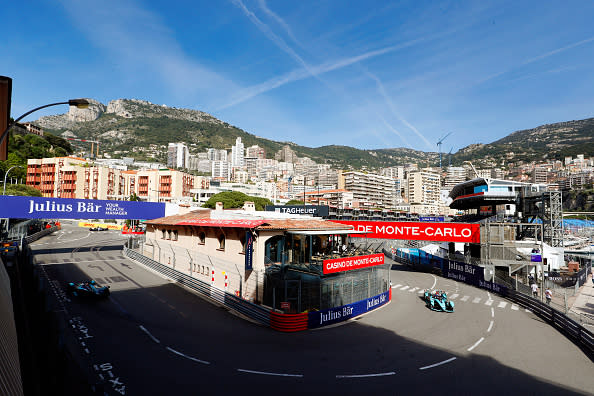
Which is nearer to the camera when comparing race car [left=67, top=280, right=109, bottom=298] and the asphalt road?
the asphalt road

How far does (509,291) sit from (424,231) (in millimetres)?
10597

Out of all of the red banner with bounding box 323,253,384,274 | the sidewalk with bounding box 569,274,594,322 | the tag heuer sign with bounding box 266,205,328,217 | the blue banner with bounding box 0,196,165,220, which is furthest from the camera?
the tag heuer sign with bounding box 266,205,328,217

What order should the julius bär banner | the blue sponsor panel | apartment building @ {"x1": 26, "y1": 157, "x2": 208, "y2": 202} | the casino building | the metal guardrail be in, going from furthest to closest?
apartment building @ {"x1": 26, "y1": 157, "x2": 208, "y2": 202} → the julius bär banner → the casino building → the metal guardrail → the blue sponsor panel

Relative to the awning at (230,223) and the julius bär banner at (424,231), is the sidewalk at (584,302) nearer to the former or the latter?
the julius bär banner at (424,231)

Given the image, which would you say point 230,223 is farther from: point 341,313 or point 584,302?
point 584,302

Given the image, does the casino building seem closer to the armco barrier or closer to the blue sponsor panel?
the blue sponsor panel

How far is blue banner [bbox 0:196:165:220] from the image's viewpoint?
32281 millimetres

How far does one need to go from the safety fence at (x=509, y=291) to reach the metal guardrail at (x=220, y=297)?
16.9m

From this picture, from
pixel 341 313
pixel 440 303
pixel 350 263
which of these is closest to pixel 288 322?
pixel 341 313

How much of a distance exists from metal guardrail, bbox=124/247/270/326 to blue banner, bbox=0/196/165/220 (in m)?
8.73

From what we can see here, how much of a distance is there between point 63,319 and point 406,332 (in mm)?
19556

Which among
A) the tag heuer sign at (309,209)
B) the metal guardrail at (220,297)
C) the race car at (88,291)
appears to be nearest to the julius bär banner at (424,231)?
the tag heuer sign at (309,209)

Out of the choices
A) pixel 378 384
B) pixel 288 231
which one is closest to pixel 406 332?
pixel 378 384

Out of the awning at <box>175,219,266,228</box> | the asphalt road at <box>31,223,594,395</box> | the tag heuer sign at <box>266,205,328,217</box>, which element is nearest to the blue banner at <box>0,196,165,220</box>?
the asphalt road at <box>31,223,594,395</box>
